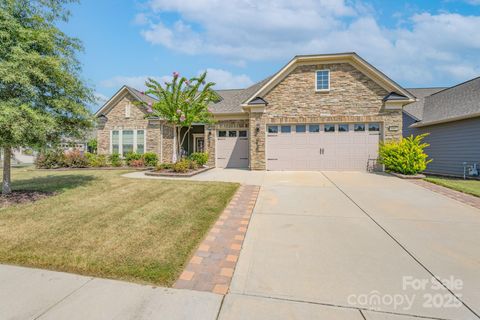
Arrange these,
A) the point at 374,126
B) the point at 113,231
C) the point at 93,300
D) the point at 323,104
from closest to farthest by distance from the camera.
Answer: the point at 93,300 → the point at 113,231 → the point at 374,126 → the point at 323,104

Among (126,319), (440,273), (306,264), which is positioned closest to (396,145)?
(440,273)

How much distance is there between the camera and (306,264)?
10.1 feet

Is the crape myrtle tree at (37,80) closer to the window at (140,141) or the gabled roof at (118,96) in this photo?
the window at (140,141)

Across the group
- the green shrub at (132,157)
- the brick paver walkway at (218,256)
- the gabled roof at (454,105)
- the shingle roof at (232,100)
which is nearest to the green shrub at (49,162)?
the green shrub at (132,157)

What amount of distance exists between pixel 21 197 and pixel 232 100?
42.1 ft

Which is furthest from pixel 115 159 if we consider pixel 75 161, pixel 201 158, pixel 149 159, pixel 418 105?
pixel 418 105

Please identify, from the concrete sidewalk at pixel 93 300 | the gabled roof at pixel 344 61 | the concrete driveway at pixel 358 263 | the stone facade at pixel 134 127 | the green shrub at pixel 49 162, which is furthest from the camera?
the stone facade at pixel 134 127

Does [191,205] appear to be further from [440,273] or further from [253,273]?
[440,273]

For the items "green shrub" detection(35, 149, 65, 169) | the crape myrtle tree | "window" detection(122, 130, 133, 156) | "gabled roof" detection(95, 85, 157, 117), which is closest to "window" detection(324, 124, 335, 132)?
the crape myrtle tree

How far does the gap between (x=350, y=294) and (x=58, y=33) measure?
8.97 m

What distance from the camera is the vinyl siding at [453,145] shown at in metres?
10.8

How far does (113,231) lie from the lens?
4117 mm

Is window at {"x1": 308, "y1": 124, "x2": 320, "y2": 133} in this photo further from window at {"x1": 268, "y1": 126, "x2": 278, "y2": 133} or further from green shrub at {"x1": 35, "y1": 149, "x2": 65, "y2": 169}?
green shrub at {"x1": 35, "y1": 149, "x2": 65, "y2": 169}

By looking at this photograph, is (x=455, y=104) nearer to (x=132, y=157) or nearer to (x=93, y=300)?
(x=93, y=300)
